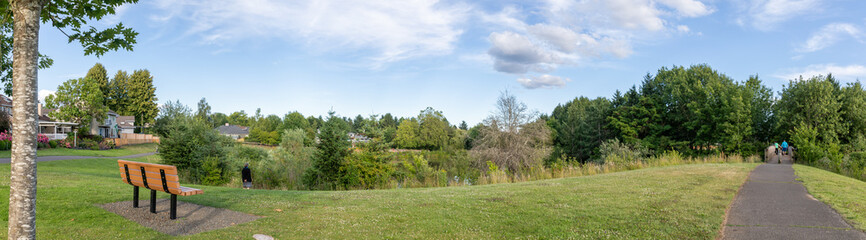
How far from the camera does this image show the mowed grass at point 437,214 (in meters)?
6.20

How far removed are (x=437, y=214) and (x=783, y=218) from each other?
20.3ft

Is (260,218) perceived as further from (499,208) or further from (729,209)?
(729,209)

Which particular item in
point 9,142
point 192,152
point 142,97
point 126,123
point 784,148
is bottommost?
point 784,148

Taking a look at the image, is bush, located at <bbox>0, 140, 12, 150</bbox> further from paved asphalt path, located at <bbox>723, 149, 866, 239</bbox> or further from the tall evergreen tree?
the tall evergreen tree

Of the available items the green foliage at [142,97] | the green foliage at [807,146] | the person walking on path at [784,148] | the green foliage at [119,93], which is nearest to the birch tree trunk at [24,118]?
the green foliage at [807,146]

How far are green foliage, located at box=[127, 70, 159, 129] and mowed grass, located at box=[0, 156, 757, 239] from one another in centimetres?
8711

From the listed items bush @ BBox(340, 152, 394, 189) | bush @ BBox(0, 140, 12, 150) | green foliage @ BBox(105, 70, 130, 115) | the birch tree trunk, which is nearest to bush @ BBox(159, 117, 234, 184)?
bush @ BBox(340, 152, 394, 189)

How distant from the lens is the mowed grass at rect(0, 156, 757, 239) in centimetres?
620

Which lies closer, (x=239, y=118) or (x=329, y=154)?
(x=329, y=154)

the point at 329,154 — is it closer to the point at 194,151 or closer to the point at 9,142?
the point at 194,151

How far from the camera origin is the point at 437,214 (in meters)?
7.67

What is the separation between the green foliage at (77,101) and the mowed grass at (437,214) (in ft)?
167

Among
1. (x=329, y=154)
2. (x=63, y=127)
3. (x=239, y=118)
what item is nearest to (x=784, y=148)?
(x=329, y=154)

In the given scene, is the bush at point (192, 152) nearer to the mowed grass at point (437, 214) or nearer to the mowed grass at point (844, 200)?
the mowed grass at point (437, 214)
